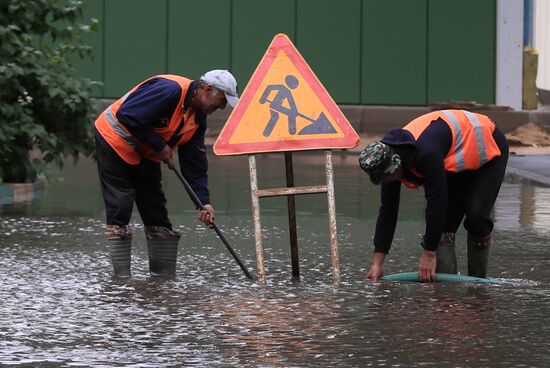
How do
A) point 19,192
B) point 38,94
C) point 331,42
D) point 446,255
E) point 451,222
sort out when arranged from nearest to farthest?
point 451,222 < point 446,255 < point 19,192 < point 38,94 < point 331,42

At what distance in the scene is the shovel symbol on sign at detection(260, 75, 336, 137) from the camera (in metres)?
8.55

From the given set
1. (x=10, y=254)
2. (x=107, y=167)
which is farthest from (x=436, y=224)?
(x=10, y=254)

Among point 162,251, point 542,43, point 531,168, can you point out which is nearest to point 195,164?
point 162,251

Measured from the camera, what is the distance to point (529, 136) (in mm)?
23062

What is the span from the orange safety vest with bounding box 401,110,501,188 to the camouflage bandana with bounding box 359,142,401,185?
0.31 meters

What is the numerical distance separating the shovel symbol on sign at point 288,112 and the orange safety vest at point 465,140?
0.56m

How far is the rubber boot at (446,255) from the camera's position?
872 cm

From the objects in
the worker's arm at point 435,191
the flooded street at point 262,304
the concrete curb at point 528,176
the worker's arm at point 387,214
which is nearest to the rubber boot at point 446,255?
the flooded street at point 262,304

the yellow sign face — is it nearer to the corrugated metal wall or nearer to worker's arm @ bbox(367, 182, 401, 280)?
worker's arm @ bbox(367, 182, 401, 280)

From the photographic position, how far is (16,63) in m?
14.4

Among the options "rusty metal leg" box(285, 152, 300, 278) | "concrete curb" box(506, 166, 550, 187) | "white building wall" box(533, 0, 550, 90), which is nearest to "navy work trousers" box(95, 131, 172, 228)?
"rusty metal leg" box(285, 152, 300, 278)

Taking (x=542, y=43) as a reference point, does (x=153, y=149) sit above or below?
below

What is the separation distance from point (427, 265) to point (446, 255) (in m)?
0.54

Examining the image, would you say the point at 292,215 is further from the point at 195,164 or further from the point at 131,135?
→ the point at 131,135
